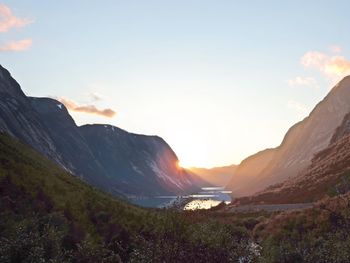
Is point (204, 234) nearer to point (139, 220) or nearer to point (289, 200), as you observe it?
point (139, 220)

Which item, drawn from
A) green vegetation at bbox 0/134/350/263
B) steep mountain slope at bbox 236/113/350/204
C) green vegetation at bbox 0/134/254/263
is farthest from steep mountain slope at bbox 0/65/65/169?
Answer: green vegetation at bbox 0/134/350/263

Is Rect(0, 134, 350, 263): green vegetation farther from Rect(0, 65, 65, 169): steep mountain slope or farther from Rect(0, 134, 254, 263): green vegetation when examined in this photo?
Rect(0, 65, 65, 169): steep mountain slope

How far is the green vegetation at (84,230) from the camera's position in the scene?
15477 mm

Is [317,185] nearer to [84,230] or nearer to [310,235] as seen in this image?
[310,235]

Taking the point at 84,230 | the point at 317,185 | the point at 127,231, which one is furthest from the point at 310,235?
the point at 317,185

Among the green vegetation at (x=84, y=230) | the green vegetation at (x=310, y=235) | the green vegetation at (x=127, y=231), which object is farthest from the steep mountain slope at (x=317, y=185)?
the green vegetation at (x=84, y=230)

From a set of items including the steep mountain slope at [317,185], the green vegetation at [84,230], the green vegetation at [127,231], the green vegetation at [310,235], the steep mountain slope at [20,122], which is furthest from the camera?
the steep mountain slope at [20,122]

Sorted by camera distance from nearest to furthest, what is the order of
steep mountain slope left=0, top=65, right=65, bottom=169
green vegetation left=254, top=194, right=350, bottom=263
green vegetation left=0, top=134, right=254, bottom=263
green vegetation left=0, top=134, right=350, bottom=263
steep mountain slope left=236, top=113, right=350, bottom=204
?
green vegetation left=0, top=134, right=254, bottom=263
green vegetation left=0, top=134, right=350, bottom=263
green vegetation left=254, top=194, right=350, bottom=263
steep mountain slope left=236, top=113, right=350, bottom=204
steep mountain slope left=0, top=65, right=65, bottom=169

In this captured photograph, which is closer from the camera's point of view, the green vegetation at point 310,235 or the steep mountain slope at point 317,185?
the green vegetation at point 310,235

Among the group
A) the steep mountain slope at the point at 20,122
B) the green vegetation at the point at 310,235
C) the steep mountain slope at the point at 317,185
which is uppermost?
the steep mountain slope at the point at 20,122

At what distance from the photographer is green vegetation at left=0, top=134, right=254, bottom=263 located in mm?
15477

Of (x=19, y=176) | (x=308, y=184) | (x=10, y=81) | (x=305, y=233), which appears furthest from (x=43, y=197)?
(x=10, y=81)

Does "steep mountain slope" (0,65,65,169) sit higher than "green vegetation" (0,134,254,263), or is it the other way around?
"steep mountain slope" (0,65,65,169)

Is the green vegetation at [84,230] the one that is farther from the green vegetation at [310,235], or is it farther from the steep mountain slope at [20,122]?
the steep mountain slope at [20,122]
